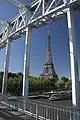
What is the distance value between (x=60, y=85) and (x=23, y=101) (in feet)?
136

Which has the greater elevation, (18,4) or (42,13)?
(18,4)

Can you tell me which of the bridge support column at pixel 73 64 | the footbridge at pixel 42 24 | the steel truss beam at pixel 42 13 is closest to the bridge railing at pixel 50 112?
the footbridge at pixel 42 24

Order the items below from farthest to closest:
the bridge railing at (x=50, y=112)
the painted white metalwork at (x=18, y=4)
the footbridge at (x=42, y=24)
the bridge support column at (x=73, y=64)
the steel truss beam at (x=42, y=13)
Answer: the painted white metalwork at (x=18, y=4), the steel truss beam at (x=42, y=13), the footbridge at (x=42, y=24), the bridge support column at (x=73, y=64), the bridge railing at (x=50, y=112)

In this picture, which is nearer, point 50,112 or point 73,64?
point 73,64

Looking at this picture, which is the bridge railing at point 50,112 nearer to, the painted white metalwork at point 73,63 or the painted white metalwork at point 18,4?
the painted white metalwork at point 73,63

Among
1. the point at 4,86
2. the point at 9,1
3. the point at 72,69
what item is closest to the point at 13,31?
the point at 9,1

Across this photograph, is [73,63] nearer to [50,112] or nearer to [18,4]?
[50,112]

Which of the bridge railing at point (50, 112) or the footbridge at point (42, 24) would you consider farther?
the footbridge at point (42, 24)

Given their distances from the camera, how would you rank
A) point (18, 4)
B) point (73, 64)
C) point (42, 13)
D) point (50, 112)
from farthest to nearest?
1. point (18, 4)
2. point (42, 13)
3. point (50, 112)
4. point (73, 64)

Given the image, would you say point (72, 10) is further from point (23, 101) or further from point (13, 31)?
point (13, 31)

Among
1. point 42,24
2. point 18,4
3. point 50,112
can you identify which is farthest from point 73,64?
point 18,4

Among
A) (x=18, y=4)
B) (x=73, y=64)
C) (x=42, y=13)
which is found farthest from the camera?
(x=18, y=4)

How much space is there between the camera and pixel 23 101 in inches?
271

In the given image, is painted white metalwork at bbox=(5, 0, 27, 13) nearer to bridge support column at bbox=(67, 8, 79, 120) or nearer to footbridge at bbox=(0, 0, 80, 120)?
footbridge at bbox=(0, 0, 80, 120)
